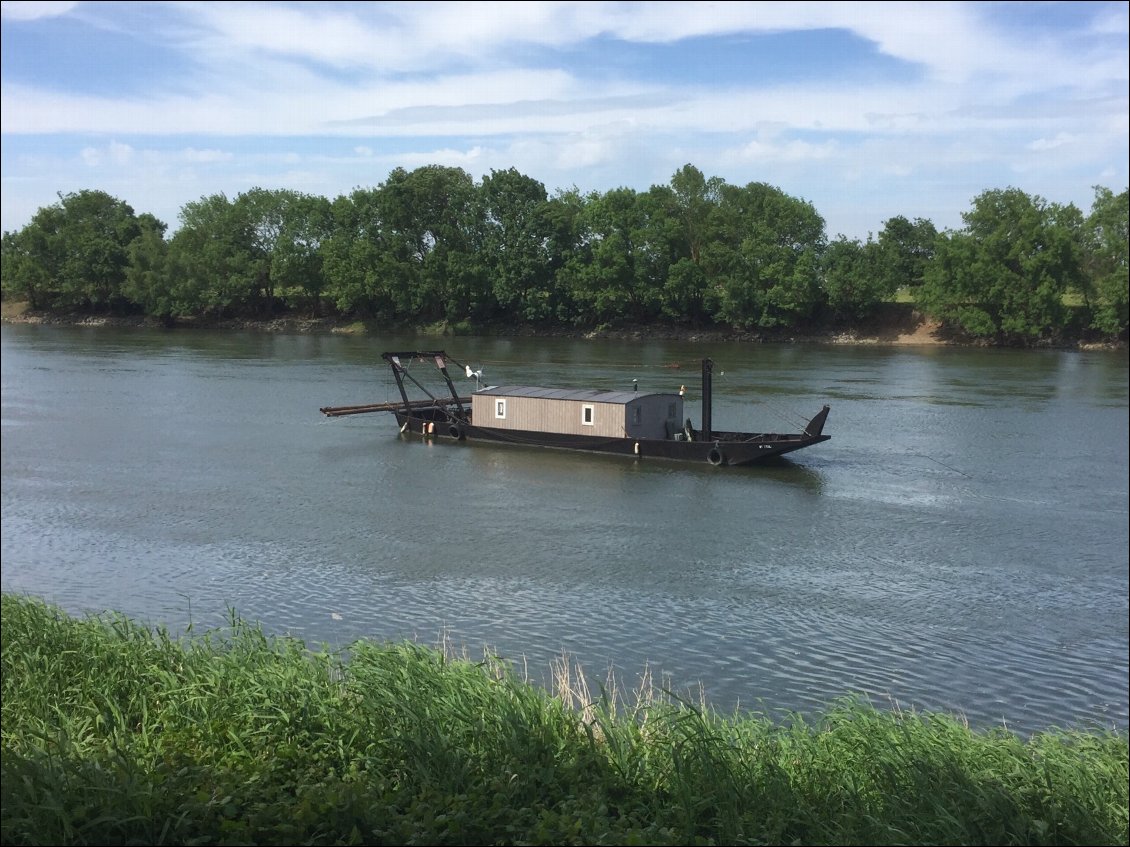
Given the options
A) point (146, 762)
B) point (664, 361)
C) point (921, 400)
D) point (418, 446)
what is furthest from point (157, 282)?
point (146, 762)

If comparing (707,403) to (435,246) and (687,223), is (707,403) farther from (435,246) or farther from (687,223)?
(435,246)

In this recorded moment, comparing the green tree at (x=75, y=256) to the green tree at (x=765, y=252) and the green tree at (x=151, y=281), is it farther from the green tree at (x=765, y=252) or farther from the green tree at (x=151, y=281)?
the green tree at (x=765, y=252)

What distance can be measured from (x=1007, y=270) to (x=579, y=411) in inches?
1246

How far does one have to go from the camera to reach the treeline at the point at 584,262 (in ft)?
82.9

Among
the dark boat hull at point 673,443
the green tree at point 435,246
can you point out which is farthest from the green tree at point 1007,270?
the green tree at point 435,246

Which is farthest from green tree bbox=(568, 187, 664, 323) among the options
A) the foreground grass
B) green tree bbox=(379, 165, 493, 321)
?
the foreground grass

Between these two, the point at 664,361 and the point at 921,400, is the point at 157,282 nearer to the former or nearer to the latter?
the point at 664,361

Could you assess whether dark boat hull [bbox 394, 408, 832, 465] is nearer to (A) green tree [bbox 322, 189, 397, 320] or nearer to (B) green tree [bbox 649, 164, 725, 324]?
(B) green tree [bbox 649, 164, 725, 324]

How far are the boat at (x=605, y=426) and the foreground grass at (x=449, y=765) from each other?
19220 mm

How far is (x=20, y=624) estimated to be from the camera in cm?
1205

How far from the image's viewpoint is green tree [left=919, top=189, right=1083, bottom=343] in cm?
4219

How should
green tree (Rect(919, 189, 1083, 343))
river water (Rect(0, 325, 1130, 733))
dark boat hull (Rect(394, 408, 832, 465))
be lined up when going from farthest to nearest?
green tree (Rect(919, 189, 1083, 343)) < dark boat hull (Rect(394, 408, 832, 465)) < river water (Rect(0, 325, 1130, 733))

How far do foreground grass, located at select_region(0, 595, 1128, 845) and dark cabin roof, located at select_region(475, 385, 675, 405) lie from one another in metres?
21.0

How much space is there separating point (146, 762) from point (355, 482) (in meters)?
20.3
